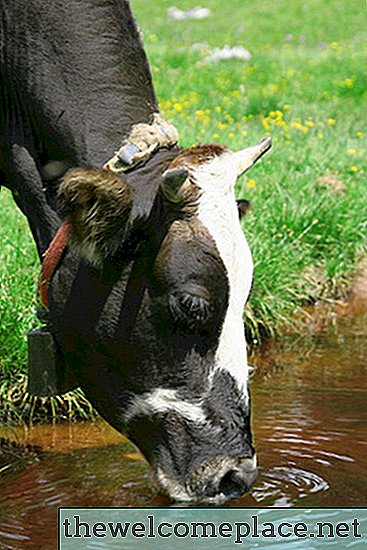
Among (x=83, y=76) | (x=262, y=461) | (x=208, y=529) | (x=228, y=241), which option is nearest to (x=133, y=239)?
(x=228, y=241)

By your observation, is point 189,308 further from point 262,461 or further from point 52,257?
point 262,461

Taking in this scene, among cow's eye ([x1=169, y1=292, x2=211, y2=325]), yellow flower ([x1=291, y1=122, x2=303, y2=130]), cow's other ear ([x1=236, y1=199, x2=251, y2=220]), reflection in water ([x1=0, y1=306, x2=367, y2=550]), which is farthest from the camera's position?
yellow flower ([x1=291, y1=122, x2=303, y2=130])

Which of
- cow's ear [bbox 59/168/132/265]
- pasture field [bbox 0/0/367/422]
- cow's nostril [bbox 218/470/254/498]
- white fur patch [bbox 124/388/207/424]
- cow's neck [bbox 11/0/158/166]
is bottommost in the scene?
pasture field [bbox 0/0/367/422]

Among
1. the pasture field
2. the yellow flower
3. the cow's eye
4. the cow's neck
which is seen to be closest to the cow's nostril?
the cow's eye

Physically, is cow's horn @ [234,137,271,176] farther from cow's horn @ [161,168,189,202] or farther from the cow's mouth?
the cow's mouth

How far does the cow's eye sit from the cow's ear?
0.26m

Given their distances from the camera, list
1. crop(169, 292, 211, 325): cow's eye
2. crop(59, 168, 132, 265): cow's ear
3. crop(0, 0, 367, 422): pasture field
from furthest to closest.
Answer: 1. crop(0, 0, 367, 422): pasture field
2. crop(169, 292, 211, 325): cow's eye
3. crop(59, 168, 132, 265): cow's ear

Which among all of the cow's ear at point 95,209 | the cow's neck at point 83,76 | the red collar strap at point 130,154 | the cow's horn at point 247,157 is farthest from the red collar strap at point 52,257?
the cow's horn at point 247,157

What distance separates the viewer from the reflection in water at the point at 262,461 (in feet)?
15.4

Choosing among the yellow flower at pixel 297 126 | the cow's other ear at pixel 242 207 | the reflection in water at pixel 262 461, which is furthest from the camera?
the yellow flower at pixel 297 126

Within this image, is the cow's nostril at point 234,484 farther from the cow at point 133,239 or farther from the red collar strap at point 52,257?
the red collar strap at point 52,257

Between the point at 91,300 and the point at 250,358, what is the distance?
9.98 ft

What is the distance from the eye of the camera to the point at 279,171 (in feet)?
30.0

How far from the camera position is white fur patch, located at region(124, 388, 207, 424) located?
13.5ft
